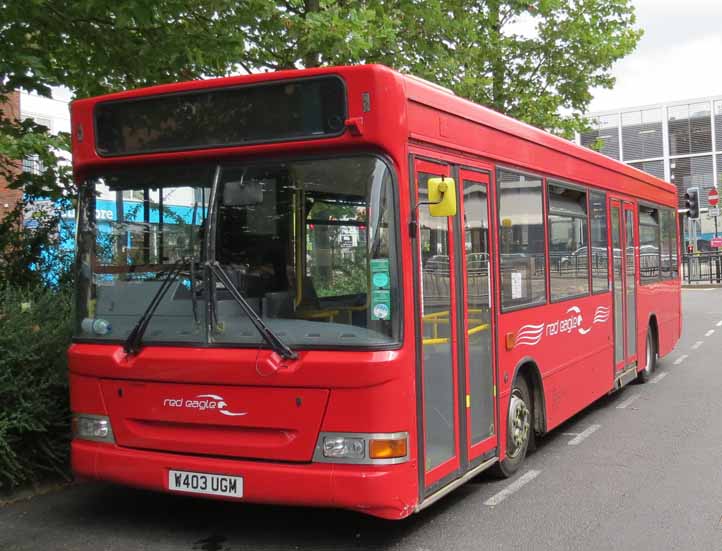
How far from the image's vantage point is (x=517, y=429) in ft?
21.6

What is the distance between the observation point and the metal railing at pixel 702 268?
129 ft

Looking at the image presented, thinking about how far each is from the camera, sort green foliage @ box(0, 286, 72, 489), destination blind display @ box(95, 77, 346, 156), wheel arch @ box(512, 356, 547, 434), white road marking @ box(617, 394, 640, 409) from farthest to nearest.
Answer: white road marking @ box(617, 394, 640, 409) < wheel arch @ box(512, 356, 547, 434) < green foliage @ box(0, 286, 72, 489) < destination blind display @ box(95, 77, 346, 156)

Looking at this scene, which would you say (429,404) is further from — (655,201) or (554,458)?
(655,201)

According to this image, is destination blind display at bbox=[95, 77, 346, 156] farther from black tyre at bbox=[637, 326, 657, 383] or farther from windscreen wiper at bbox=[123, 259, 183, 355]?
black tyre at bbox=[637, 326, 657, 383]

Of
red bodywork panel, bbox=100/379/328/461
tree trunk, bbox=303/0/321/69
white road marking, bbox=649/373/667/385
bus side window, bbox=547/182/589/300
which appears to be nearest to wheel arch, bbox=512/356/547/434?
bus side window, bbox=547/182/589/300

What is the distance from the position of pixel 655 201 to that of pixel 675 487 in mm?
6750

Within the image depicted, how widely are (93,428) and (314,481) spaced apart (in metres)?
1.59

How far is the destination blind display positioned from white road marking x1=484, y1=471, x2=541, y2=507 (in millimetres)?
2991

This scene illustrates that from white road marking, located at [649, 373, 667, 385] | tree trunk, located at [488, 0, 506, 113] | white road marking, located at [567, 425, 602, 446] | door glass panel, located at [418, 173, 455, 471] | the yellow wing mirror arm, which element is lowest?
white road marking, located at [649, 373, 667, 385]

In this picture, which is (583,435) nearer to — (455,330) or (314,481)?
(455,330)

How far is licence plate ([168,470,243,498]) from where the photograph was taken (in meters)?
4.70

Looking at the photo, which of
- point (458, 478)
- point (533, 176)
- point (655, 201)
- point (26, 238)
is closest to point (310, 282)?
point (458, 478)

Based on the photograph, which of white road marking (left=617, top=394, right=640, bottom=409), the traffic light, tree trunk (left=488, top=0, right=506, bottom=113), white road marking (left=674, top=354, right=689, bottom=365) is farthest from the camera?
the traffic light

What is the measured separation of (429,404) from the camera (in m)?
5.00
